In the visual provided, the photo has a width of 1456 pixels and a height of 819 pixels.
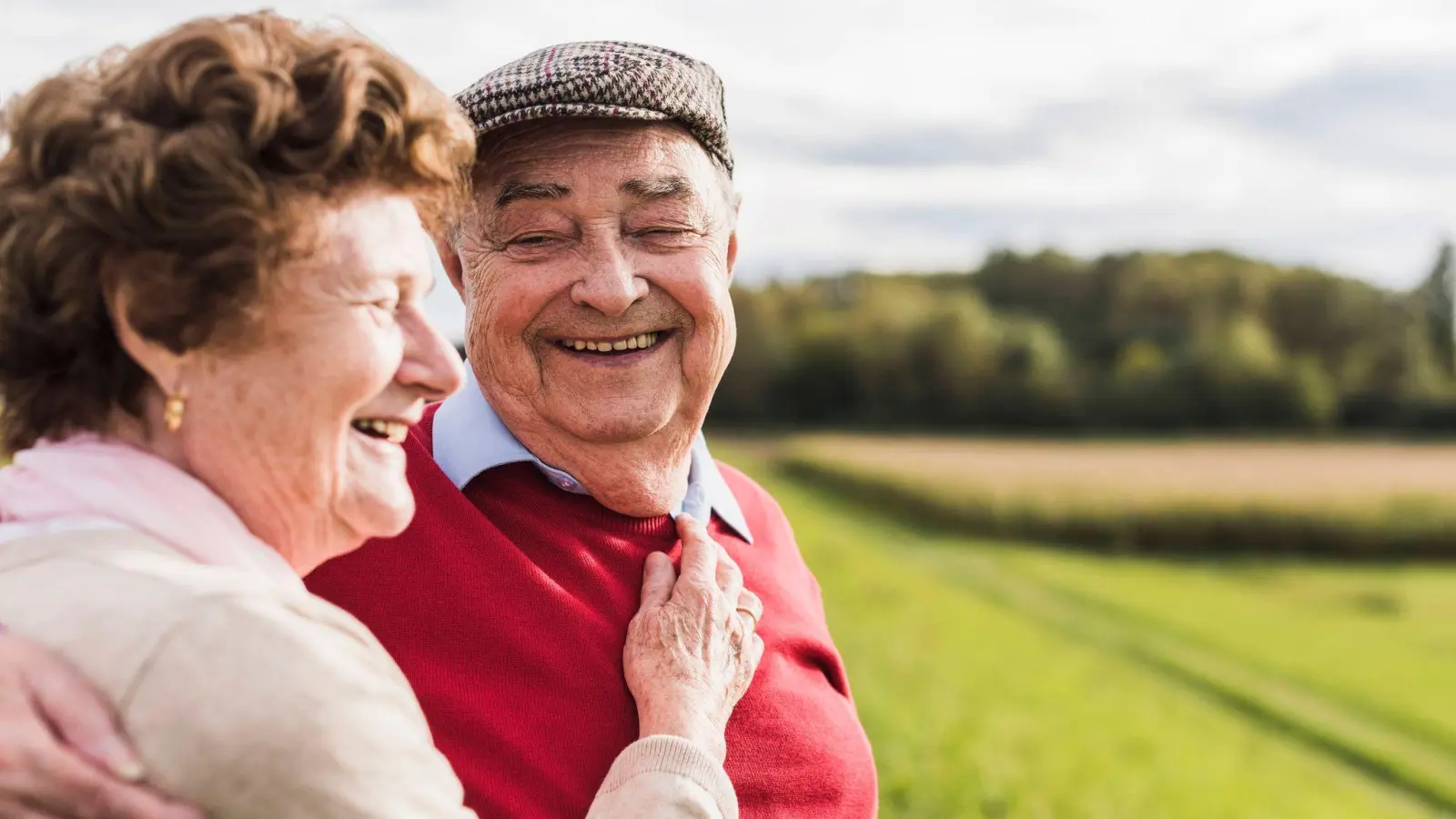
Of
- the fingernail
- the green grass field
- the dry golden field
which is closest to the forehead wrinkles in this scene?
the fingernail

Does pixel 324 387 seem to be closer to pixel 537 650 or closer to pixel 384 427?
pixel 384 427

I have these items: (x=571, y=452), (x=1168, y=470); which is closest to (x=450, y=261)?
(x=571, y=452)

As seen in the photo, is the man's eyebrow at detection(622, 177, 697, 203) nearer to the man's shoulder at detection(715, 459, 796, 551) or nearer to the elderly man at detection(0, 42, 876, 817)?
the elderly man at detection(0, 42, 876, 817)

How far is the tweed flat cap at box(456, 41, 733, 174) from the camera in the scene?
217cm

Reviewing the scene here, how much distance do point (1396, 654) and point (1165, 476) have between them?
50.0ft

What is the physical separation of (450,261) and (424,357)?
41.7 inches

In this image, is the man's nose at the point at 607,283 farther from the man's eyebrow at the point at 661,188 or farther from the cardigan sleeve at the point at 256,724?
the cardigan sleeve at the point at 256,724

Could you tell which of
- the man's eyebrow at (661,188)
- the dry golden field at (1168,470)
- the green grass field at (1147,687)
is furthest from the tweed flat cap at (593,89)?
the dry golden field at (1168,470)

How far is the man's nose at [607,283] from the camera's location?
224 cm

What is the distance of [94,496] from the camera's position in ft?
4.19

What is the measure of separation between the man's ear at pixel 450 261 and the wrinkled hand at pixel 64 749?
1337 millimetres

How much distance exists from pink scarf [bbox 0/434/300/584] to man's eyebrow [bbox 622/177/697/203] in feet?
3.52

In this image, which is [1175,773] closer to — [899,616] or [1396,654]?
[899,616]

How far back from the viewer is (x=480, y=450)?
234 centimetres
